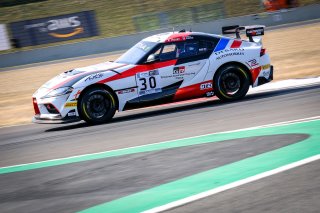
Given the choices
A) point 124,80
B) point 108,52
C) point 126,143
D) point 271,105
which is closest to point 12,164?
point 126,143

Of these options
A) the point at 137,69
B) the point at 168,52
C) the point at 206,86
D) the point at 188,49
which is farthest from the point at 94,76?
the point at 206,86

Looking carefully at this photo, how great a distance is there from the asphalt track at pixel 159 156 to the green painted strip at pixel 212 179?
0.41 ft

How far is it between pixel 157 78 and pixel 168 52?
0.60 meters

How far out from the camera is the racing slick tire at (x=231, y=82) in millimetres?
11969

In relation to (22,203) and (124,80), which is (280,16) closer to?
(124,80)

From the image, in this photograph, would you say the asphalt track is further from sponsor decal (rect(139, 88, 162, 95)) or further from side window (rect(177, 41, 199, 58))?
side window (rect(177, 41, 199, 58))

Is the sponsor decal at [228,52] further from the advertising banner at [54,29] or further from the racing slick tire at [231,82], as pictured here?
the advertising banner at [54,29]

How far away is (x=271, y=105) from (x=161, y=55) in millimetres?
2355

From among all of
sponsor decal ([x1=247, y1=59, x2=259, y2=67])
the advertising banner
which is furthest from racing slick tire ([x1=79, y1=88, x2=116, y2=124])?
the advertising banner

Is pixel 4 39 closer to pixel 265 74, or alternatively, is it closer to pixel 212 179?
pixel 265 74

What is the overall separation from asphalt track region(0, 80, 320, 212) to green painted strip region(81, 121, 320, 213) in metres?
0.12

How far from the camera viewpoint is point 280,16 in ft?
102

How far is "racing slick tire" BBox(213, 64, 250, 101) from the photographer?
39.3 feet

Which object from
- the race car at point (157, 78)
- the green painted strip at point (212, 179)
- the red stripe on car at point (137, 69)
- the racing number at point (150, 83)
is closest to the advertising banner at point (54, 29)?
the race car at point (157, 78)
